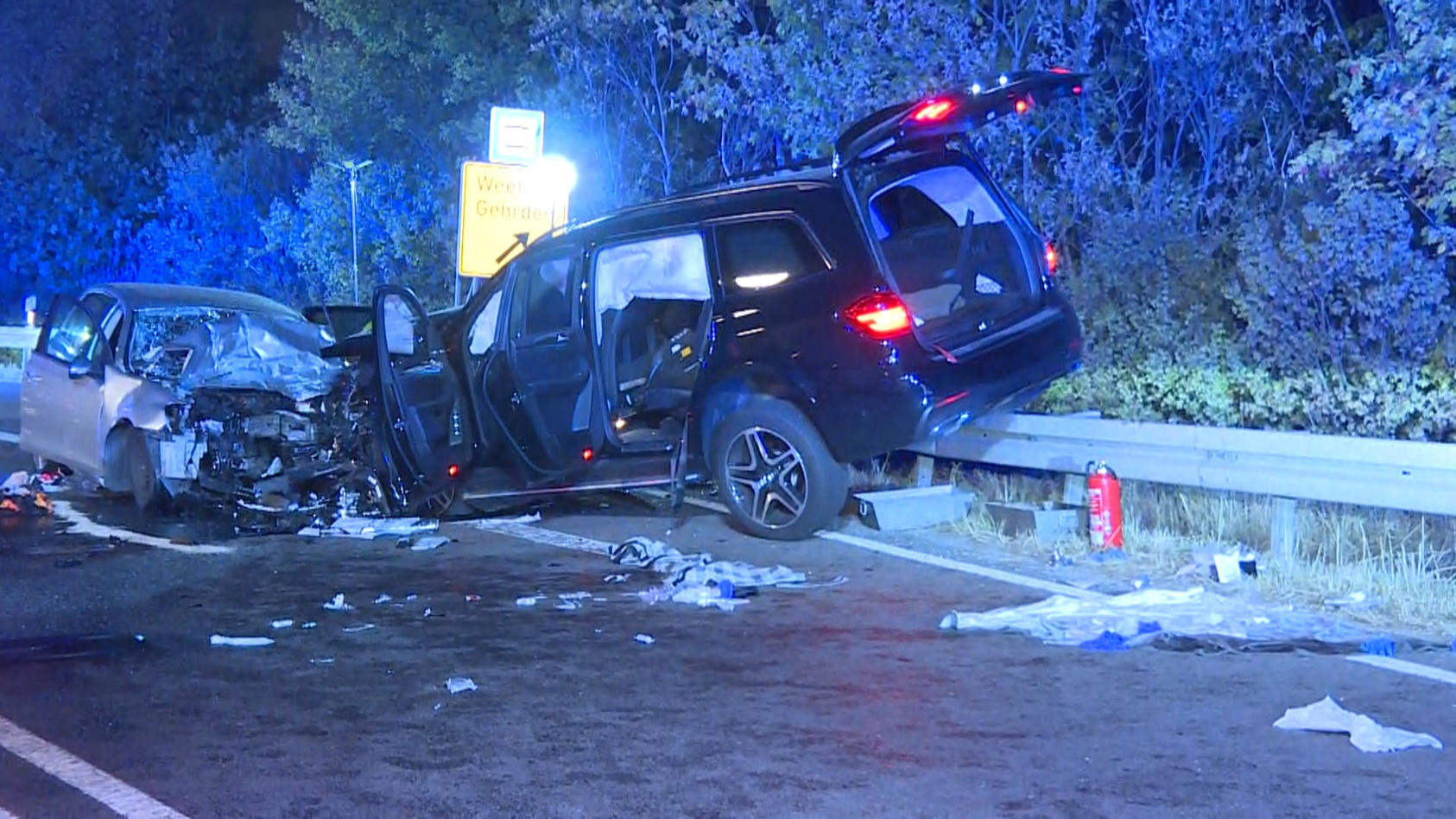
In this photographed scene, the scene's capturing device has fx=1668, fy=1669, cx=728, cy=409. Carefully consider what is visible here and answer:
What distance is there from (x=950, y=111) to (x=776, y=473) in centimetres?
213

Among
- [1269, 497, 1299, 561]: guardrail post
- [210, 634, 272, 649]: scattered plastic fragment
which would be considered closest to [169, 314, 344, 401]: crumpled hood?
[210, 634, 272, 649]: scattered plastic fragment

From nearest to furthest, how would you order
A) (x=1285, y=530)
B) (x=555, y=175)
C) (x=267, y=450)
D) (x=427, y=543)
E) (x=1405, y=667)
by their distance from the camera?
(x=1405, y=667)
(x=1285, y=530)
(x=427, y=543)
(x=267, y=450)
(x=555, y=175)

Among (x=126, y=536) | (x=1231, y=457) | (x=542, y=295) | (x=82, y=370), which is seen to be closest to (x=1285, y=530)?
(x=1231, y=457)

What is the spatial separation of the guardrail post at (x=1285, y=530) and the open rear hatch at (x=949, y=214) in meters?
1.66

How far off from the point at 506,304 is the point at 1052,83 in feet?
11.4

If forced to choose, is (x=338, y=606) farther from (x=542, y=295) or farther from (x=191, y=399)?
(x=191, y=399)

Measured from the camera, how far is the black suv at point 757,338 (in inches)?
335

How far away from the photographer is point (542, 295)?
9.85 metres

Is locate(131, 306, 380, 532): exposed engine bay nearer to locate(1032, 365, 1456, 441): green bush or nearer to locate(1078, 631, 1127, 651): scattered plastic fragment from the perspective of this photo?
locate(1032, 365, 1456, 441): green bush

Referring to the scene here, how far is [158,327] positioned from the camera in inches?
442

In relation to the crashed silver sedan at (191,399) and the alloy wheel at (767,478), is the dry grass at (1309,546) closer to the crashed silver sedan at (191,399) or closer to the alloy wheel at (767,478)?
the alloy wheel at (767,478)

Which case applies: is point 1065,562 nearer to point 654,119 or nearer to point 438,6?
point 654,119

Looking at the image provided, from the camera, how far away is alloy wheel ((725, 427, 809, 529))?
8938mm

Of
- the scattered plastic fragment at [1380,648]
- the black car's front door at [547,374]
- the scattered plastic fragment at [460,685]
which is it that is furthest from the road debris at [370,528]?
Answer: the scattered plastic fragment at [1380,648]
